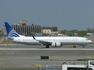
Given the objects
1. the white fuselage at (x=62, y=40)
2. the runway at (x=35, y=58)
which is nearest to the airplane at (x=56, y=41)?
the white fuselage at (x=62, y=40)

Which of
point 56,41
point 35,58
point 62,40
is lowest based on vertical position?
point 35,58

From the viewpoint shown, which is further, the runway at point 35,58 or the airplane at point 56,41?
the airplane at point 56,41

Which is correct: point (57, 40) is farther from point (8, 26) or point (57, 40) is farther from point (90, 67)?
point (90, 67)

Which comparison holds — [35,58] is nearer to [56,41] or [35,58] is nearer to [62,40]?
[56,41]

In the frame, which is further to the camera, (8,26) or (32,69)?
(8,26)

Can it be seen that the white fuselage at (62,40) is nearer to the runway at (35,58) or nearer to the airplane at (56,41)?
the airplane at (56,41)

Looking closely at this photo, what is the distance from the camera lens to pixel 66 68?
1336cm

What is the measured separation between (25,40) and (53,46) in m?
7.53

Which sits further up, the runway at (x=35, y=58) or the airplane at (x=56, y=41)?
the airplane at (x=56, y=41)

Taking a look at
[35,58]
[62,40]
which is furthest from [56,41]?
[35,58]

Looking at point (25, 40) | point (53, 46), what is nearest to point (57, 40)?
point (53, 46)

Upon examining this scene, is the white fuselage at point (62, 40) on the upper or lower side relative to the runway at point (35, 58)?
upper

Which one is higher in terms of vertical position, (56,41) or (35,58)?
(56,41)

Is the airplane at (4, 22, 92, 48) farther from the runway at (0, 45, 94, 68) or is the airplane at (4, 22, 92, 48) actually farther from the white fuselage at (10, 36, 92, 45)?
the runway at (0, 45, 94, 68)
